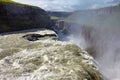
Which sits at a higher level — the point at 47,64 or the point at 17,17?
the point at 47,64

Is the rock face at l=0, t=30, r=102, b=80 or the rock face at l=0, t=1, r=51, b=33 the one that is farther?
the rock face at l=0, t=1, r=51, b=33

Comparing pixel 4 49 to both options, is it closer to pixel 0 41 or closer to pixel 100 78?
pixel 0 41

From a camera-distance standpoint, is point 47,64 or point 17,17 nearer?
point 47,64

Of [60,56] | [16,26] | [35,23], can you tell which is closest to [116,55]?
[35,23]

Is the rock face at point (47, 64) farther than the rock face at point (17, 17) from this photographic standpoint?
No
